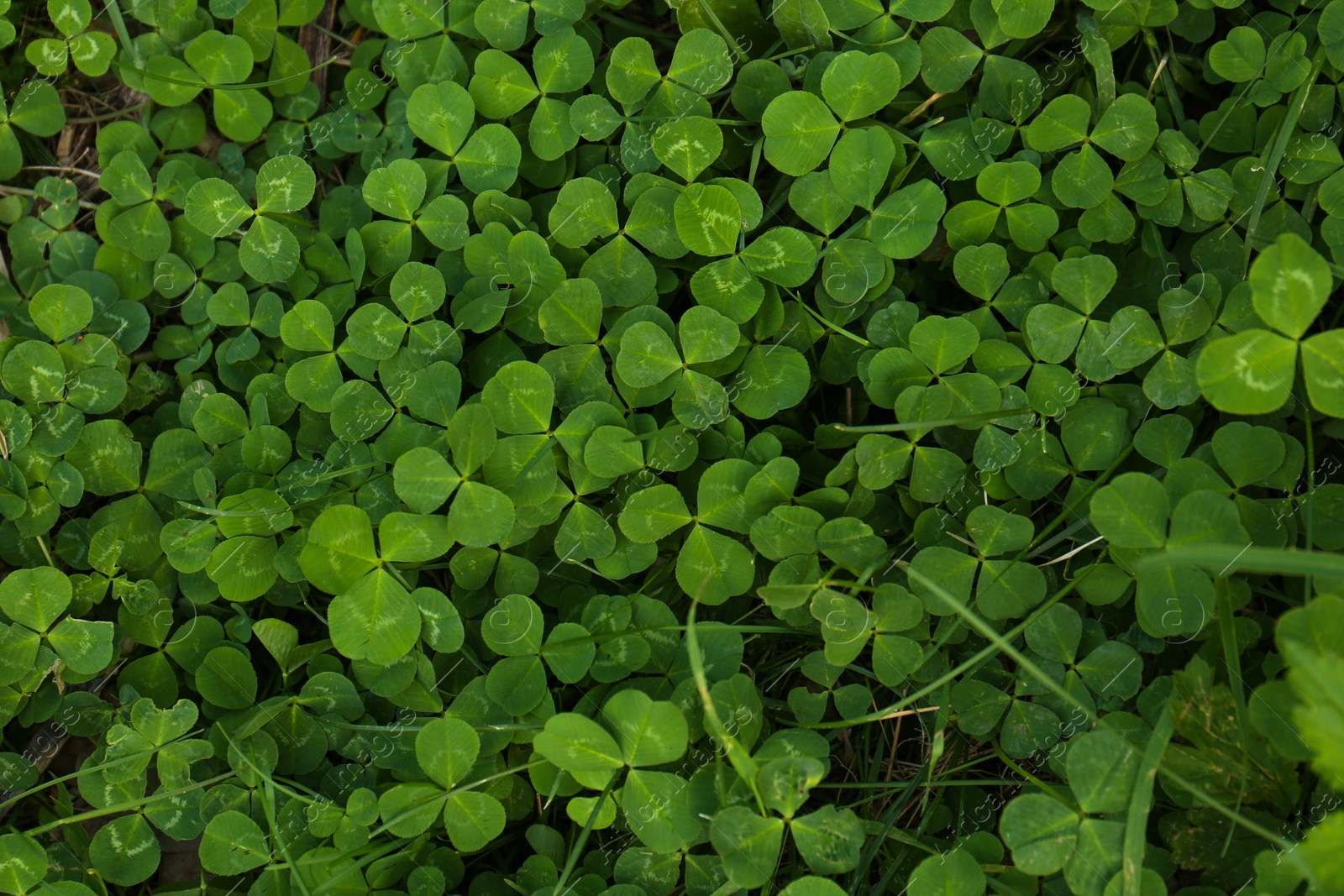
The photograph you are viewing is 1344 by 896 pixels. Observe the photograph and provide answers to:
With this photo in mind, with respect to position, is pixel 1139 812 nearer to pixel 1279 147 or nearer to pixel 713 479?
pixel 713 479

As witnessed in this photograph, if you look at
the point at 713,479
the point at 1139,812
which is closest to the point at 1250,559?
the point at 1139,812

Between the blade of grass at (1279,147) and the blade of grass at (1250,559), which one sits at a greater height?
the blade of grass at (1279,147)

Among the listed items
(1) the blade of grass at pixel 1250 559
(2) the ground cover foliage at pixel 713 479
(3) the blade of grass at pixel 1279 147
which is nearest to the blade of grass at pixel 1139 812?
(2) the ground cover foliage at pixel 713 479

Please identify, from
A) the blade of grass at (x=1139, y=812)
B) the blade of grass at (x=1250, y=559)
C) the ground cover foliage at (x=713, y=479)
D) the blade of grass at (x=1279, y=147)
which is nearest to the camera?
the blade of grass at (x=1250, y=559)

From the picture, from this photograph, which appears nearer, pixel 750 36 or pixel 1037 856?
pixel 1037 856

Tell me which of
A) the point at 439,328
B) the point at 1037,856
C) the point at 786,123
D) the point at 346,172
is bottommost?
the point at 1037,856

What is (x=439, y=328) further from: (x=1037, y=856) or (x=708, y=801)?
(x=1037, y=856)

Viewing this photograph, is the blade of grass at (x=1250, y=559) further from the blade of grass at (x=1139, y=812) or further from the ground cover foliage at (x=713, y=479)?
the blade of grass at (x=1139, y=812)

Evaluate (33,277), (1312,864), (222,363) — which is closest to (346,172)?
(222,363)
